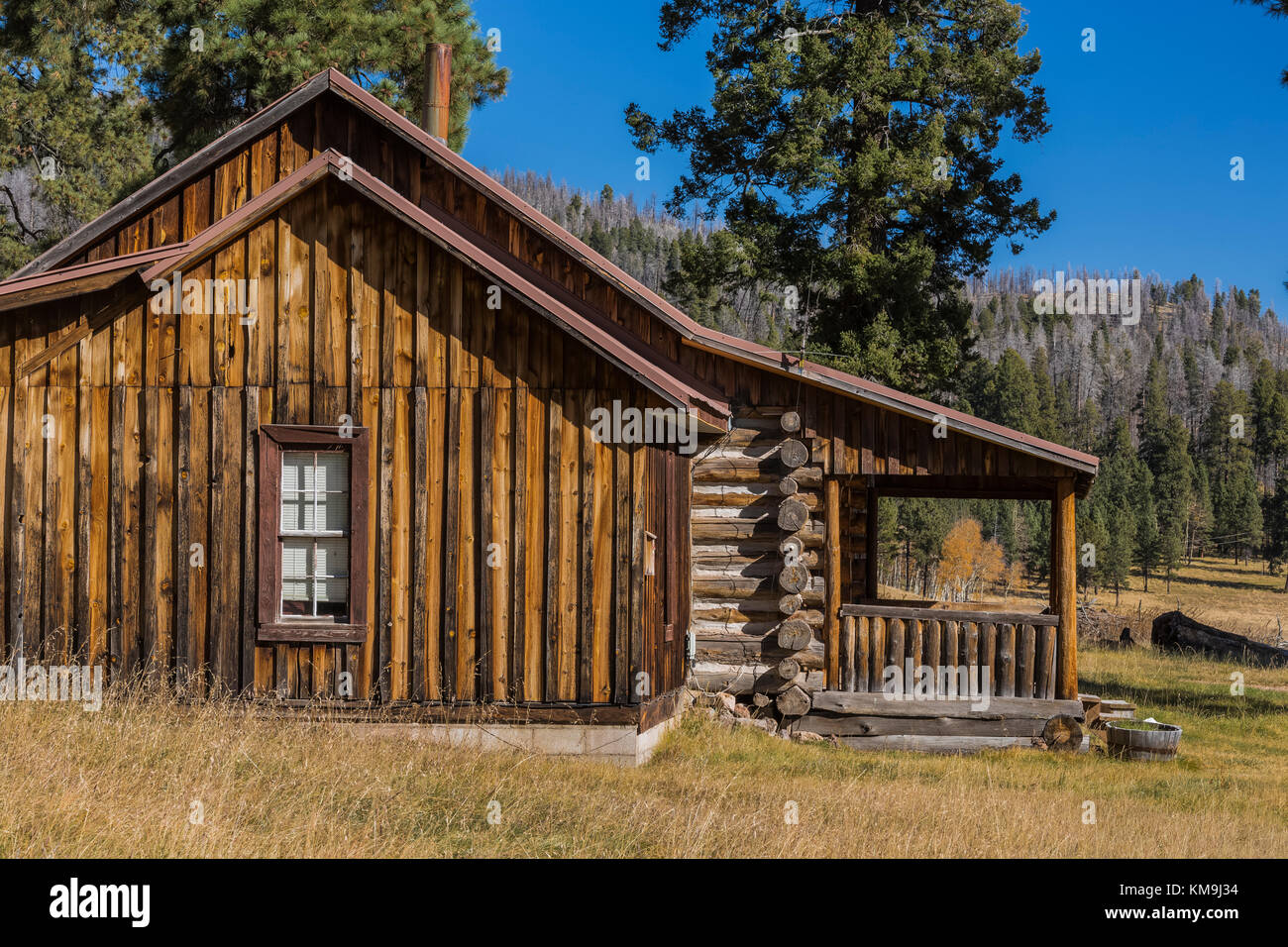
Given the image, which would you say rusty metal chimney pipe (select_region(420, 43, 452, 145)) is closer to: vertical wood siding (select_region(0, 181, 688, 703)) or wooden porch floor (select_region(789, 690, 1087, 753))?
vertical wood siding (select_region(0, 181, 688, 703))

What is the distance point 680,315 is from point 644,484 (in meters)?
3.27

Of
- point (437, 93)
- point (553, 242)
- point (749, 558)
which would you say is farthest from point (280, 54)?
point (749, 558)

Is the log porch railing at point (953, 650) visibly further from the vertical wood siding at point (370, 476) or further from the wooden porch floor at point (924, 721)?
the vertical wood siding at point (370, 476)

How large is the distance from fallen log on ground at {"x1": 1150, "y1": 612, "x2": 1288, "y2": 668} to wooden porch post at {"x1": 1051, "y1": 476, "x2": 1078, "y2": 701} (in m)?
13.2

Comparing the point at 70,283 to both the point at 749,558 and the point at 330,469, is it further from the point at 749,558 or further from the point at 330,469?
the point at 749,558

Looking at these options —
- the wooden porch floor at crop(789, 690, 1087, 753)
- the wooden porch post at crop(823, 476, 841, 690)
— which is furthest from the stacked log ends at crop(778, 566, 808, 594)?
the wooden porch floor at crop(789, 690, 1087, 753)

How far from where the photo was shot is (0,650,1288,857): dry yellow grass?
21.2 feet

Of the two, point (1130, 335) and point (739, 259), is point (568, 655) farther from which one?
point (1130, 335)

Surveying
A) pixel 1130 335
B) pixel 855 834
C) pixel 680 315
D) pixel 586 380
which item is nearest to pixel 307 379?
pixel 586 380

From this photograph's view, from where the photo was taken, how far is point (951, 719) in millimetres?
13445

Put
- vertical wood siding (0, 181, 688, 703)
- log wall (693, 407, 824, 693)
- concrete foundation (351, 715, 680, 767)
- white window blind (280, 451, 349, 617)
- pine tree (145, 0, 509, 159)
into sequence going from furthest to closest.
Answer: pine tree (145, 0, 509, 159), log wall (693, 407, 824, 693), white window blind (280, 451, 349, 617), vertical wood siding (0, 181, 688, 703), concrete foundation (351, 715, 680, 767)

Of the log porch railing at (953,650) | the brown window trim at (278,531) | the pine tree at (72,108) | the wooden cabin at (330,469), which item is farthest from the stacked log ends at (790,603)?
the pine tree at (72,108)

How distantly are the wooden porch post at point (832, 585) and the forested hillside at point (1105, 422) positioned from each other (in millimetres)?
9329

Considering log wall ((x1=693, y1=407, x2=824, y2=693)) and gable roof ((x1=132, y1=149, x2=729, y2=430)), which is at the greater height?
gable roof ((x1=132, y1=149, x2=729, y2=430))
